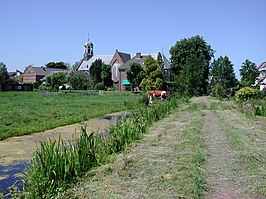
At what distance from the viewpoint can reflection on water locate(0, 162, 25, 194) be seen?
6363 mm

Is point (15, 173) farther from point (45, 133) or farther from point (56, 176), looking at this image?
point (45, 133)

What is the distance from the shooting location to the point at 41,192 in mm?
4984

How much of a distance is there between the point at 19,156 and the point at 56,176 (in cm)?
403

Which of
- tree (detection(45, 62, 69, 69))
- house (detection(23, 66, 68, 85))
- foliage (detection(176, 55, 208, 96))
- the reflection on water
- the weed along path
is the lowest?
the reflection on water

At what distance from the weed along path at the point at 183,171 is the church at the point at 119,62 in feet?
181

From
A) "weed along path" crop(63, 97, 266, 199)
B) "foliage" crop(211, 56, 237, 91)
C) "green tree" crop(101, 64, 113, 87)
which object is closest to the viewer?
"weed along path" crop(63, 97, 266, 199)

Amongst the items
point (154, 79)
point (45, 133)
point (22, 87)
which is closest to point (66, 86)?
point (22, 87)

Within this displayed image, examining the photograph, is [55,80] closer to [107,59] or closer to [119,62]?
[119,62]

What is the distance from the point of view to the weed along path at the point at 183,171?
16.7 ft

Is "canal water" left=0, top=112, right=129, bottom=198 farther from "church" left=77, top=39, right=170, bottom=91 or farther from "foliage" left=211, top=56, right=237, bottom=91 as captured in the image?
"church" left=77, top=39, right=170, bottom=91

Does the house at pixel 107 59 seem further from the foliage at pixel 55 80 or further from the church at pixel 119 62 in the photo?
the foliage at pixel 55 80

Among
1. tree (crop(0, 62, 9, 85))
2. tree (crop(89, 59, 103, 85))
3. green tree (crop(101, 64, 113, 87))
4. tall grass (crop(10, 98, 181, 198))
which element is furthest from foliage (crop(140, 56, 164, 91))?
tall grass (crop(10, 98, 181, 198))

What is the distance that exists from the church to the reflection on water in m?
55.8

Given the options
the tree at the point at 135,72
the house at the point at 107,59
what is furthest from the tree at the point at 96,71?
the tree at the point at 135,72
